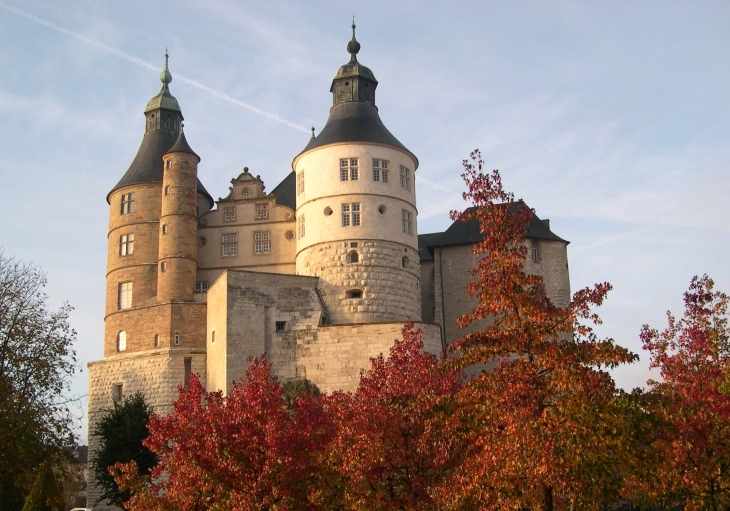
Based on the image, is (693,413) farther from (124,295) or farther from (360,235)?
(124,295)

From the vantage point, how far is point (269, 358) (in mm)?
38406

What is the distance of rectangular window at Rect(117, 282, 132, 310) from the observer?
146 ft

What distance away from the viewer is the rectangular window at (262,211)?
45656mm

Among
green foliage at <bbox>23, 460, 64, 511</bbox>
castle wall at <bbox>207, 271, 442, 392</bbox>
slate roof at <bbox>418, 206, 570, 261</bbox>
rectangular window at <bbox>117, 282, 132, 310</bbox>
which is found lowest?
green foliage at <bbox>23, 460, 64, 511</bbox>

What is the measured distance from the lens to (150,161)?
47062 millimetres

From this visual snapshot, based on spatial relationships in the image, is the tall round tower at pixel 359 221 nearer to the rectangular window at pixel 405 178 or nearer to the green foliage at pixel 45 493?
the rectangular window at pixel 405 178

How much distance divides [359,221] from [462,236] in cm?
1076

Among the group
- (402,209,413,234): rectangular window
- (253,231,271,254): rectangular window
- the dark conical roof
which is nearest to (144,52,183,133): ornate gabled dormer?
the dark conical roof

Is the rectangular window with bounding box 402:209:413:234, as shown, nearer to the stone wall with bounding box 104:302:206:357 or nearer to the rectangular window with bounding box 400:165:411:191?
the rectangular window with bounding box 400:165:411:191

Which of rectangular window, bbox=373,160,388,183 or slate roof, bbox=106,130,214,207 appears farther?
slate roof, bbox=106,130,214,207

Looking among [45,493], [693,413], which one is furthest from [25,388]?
[693,413]

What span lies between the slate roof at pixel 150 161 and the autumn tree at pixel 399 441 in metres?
27.9

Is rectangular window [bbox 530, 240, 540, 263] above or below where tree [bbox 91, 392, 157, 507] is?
above

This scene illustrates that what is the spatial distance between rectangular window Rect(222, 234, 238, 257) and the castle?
65 mm
